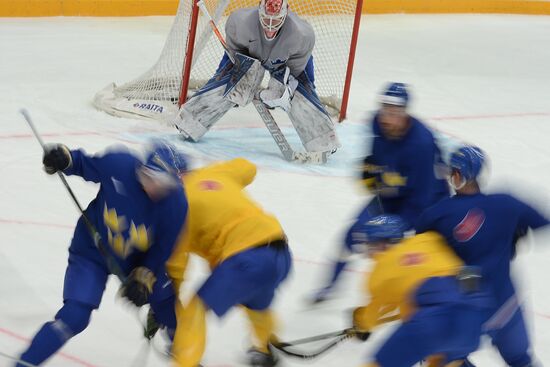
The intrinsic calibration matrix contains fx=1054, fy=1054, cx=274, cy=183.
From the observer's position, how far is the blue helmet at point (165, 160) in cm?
299

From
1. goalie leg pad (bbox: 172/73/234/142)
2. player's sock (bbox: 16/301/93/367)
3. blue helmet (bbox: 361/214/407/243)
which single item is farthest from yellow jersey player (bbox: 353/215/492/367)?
goalie leg pad (bbox: 172/73/234/142)

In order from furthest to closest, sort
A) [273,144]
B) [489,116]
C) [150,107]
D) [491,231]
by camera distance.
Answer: [489,116] → [150,107] → [273,144] → [491,231]

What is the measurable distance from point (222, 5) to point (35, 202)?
1922 millimetres

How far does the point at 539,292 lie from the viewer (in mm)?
4379

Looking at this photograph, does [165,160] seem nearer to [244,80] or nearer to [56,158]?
[56,158]

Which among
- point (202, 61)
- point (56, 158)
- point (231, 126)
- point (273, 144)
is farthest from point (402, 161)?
point (202, 61)

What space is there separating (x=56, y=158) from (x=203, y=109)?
9.63ft

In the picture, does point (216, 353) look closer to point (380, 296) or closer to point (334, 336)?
point (334, 336)

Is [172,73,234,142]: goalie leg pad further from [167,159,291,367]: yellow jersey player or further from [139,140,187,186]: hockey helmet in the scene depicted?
[139,140,187,186]: hockey helmet

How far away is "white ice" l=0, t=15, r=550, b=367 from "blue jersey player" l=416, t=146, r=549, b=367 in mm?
110

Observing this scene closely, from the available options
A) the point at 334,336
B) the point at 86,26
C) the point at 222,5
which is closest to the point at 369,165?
the point at 334,336

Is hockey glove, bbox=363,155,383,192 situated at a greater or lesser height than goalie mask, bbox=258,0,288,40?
greater

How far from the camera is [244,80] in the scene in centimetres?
586

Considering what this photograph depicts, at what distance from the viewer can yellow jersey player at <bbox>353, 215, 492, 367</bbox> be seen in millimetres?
2756
